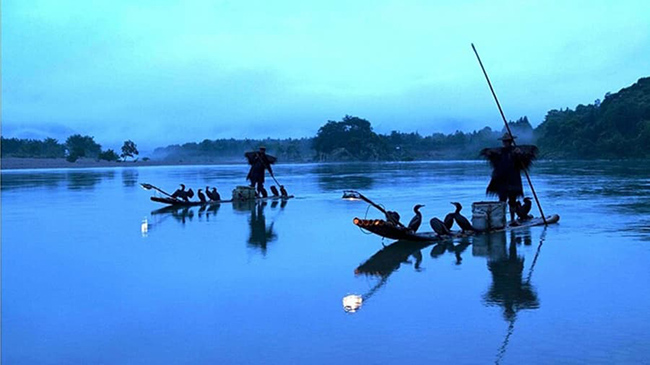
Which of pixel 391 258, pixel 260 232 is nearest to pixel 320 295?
pixel 391 258

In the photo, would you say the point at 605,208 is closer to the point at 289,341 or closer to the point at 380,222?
the point at 380,222

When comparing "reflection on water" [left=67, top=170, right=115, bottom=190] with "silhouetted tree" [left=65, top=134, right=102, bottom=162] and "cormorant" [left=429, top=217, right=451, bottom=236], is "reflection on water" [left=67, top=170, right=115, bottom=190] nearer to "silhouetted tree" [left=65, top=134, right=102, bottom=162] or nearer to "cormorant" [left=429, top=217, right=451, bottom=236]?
"cormorant" [left=429, top=217, right=451, bottom=236]

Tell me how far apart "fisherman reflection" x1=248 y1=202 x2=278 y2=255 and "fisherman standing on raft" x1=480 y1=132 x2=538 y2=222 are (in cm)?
517

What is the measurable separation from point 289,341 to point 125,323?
2.14m

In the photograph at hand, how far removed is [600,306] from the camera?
7.91m

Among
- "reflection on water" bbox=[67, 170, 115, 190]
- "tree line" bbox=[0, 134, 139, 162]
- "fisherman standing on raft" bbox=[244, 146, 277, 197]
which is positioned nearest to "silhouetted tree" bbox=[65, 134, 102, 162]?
"tree line" bbox=[0, 134, 139, 162]

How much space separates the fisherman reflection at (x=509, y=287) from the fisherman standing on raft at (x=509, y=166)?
11.5ft

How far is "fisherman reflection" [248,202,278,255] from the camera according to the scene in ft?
45.9

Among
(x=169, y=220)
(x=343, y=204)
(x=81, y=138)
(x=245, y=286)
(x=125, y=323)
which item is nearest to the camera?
(x=125, y=323)

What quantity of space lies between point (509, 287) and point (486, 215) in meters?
4.91

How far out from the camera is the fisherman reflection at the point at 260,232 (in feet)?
45.9

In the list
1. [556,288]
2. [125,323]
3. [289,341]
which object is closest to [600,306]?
[556,288]

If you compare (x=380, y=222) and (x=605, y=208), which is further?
(x=605, y=208)

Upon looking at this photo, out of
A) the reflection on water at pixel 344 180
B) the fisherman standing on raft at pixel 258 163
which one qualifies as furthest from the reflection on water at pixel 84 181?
the fisherman standing on raft at pixel 258 163
